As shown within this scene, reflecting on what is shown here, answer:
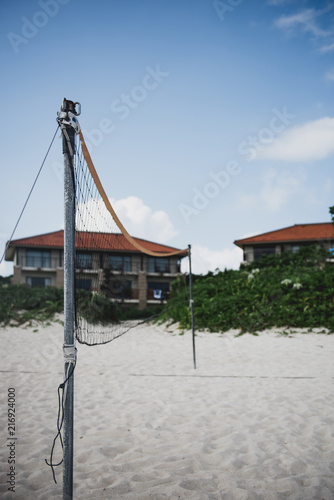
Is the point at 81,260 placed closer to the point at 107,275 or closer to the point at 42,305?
the point at 107,275

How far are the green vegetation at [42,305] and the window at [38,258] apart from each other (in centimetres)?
1318

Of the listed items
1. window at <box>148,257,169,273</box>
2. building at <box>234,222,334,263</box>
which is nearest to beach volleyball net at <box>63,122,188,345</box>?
window at <box>148,257,169,273</box>

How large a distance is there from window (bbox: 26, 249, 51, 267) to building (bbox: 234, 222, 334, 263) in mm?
14758

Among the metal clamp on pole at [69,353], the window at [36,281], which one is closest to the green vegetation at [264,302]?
the metal clamp on pole at [69,353]

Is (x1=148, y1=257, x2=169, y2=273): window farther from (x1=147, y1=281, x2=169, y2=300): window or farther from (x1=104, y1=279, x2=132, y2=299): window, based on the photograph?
(x1=104, y1=279, x2=132, y2=299): window

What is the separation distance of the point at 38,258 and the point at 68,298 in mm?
28310

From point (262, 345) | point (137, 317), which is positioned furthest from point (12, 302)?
point (262, 345)

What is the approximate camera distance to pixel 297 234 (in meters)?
31.6

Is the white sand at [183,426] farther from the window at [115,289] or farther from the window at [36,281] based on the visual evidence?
the window at [36,281]

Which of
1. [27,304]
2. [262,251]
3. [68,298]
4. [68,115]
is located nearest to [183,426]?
[68,298]

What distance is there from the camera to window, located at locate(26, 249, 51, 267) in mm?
29047

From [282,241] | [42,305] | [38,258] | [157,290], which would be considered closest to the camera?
[42,305]

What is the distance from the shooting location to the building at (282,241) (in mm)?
30064

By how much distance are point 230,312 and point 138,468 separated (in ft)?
29.9
